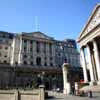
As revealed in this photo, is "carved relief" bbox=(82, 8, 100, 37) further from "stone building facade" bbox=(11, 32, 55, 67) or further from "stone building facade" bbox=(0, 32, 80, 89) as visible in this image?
"stone building facade" bbox=(11, 32, 55, 67)

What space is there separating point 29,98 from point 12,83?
33747 mm

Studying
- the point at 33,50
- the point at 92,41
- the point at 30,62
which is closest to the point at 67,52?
the point at 33,50

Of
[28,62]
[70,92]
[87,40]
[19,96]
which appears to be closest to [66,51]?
[28,62]

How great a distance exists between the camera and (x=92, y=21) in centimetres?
3397

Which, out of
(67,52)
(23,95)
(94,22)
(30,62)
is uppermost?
(67,52)

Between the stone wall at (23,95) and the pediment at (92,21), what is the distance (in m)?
23.8

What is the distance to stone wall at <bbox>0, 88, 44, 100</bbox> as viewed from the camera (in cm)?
1312

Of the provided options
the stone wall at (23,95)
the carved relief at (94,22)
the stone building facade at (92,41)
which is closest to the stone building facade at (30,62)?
the stone building facade at (92,41)

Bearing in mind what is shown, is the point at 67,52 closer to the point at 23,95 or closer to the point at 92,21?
the point at 92,21

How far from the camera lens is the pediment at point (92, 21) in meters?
31.9

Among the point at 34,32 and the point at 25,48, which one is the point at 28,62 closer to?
the point at 25,48

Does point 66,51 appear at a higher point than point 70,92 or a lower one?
higher

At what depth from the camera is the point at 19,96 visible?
44.8ft

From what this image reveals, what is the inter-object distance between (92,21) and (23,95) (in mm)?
26983
